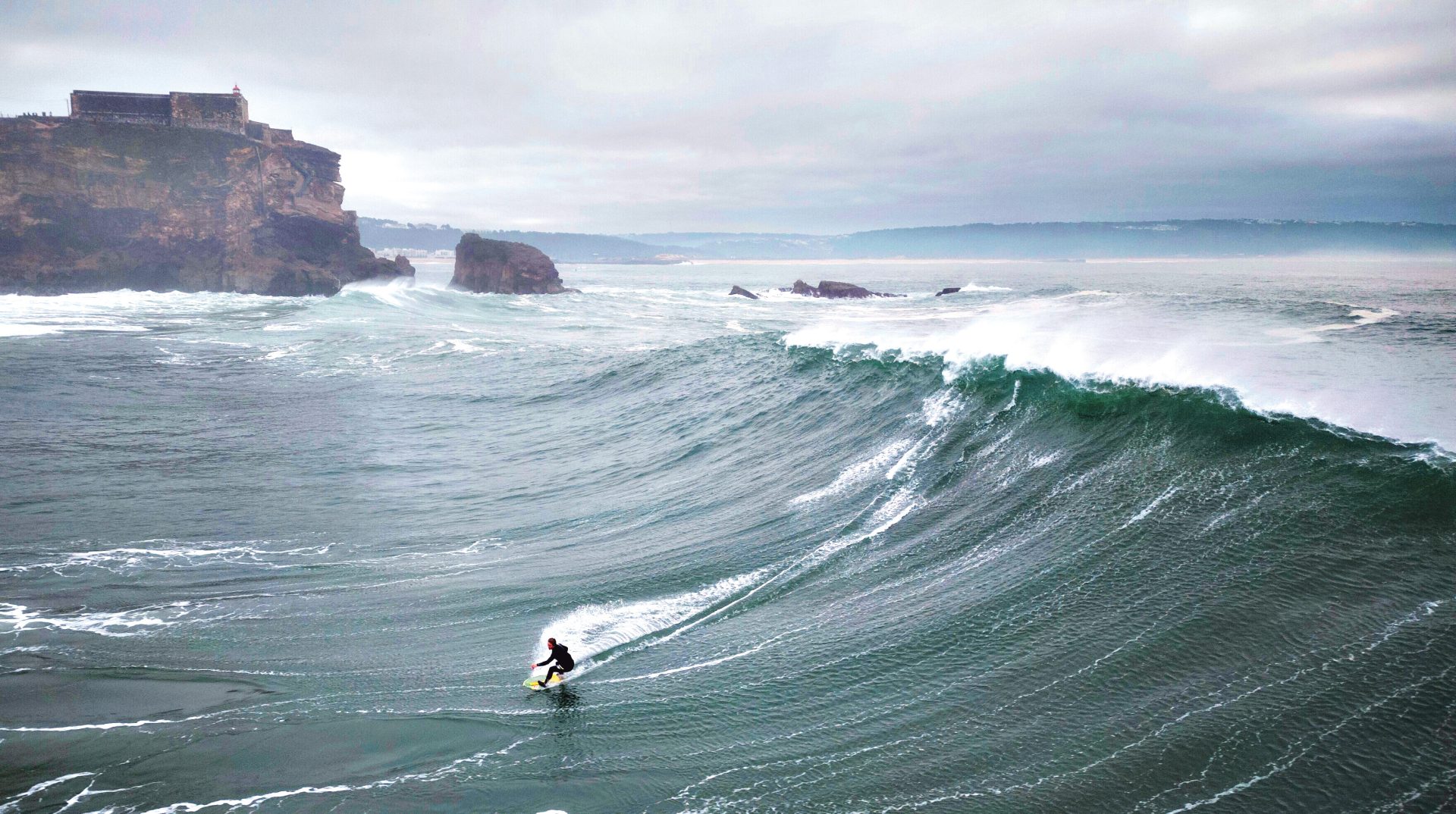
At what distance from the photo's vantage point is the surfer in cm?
743

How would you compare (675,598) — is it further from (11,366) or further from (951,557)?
(11,366)

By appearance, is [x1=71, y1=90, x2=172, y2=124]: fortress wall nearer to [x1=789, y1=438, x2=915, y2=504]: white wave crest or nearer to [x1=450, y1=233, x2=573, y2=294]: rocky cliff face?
[x1=450, y1=233, x2=573, y2=294]: rocky cliff face

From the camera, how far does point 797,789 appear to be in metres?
5.74

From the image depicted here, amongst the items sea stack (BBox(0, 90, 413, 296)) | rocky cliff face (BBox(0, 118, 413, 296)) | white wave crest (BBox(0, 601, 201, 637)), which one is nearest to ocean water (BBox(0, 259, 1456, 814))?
white wave crest (BBox(0, 601, 201, 637))

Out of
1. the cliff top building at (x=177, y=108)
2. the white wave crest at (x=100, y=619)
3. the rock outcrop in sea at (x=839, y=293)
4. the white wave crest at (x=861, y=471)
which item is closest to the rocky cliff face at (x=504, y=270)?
the cliff top building at (x=177, y=108)

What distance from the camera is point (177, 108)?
61.7 metres

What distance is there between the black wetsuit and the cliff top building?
6862cm

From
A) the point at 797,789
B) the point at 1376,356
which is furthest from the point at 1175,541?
the point at 1376,356

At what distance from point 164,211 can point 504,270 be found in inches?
959

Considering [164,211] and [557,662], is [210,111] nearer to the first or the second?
[164,211]

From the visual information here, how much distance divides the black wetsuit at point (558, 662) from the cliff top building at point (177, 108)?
68.6 meters

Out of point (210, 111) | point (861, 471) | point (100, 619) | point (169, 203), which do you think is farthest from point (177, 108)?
point (861, 471)

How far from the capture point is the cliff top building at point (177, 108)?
61219mm

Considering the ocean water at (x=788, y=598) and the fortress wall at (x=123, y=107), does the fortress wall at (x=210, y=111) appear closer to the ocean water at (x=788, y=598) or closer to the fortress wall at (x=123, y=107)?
the fortress wall at (x=123, y=107)
